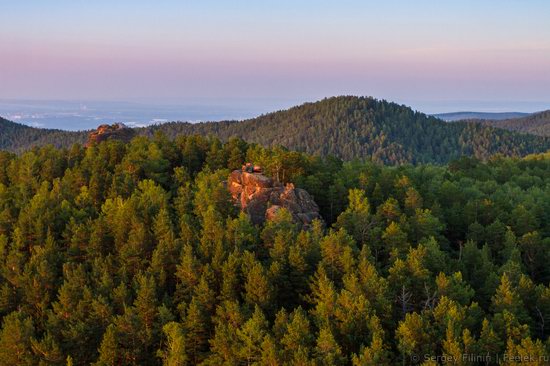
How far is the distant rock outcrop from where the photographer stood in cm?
10200

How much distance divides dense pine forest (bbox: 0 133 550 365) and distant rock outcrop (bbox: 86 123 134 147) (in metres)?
28.0

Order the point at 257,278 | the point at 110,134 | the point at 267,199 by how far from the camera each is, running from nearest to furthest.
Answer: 1. the point at 257,278
2. the point at 267,199
3. the point at 110,134

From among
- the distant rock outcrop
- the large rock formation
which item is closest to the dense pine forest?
the large rock formation

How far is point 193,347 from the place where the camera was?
140 feet

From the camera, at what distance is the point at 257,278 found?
44.2 meters

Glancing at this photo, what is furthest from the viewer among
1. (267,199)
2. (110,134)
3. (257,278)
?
(110,134)

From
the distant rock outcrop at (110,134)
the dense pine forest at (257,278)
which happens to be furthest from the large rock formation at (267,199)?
the distant rock outcrop at (110,134)

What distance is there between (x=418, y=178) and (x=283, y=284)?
2060 inches

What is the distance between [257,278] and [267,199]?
714 inches

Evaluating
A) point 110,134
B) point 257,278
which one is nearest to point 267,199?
point 257,278

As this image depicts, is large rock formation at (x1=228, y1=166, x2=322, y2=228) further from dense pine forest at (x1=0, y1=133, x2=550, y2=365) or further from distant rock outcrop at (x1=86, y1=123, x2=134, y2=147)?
distant rock outcrop at (x1=86, y1=123, x2=134, y2=147)

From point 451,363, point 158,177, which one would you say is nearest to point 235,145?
point 158,177

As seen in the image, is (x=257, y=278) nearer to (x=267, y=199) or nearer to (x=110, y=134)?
(x=267, y=199)

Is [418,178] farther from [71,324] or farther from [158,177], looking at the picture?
[71,324]
